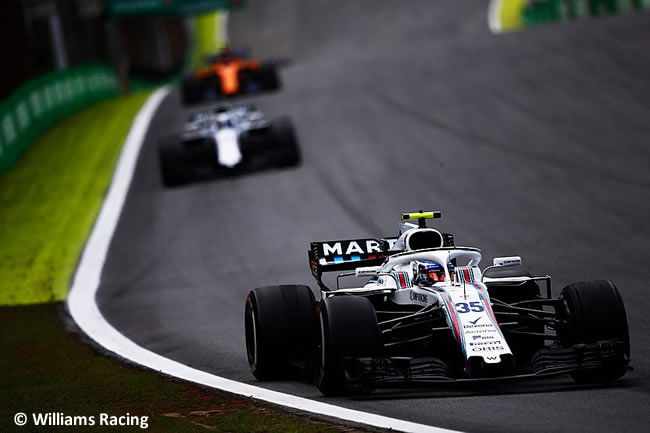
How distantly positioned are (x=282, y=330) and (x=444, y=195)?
11.8 metres

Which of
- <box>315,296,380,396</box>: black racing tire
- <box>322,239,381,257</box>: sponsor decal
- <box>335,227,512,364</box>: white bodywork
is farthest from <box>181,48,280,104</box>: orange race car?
<box>315,296,380,396</box>: black racing tire

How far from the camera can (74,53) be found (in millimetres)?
46406

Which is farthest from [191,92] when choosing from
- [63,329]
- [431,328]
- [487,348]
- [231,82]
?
[487,348]

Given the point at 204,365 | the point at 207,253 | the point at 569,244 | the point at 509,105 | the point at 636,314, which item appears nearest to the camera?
the point at 204,365

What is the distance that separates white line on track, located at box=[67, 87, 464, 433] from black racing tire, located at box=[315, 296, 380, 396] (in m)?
0.27

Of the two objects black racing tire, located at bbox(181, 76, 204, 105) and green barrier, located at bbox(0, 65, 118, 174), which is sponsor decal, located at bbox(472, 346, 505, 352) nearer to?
green barrier, located at bbox(0, 65, 118, 174)

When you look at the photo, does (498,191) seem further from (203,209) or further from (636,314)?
(636,314)

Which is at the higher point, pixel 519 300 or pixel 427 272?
pixel 427 272

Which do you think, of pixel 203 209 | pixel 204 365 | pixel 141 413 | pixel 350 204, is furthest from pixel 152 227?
pixel 141 413

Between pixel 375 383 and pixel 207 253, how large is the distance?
11.0 metres

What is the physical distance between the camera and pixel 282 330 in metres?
10.7

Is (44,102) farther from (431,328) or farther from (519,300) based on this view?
(431,328)

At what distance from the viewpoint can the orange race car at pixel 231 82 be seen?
3369 cm

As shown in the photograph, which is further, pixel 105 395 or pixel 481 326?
pixel 105 395
